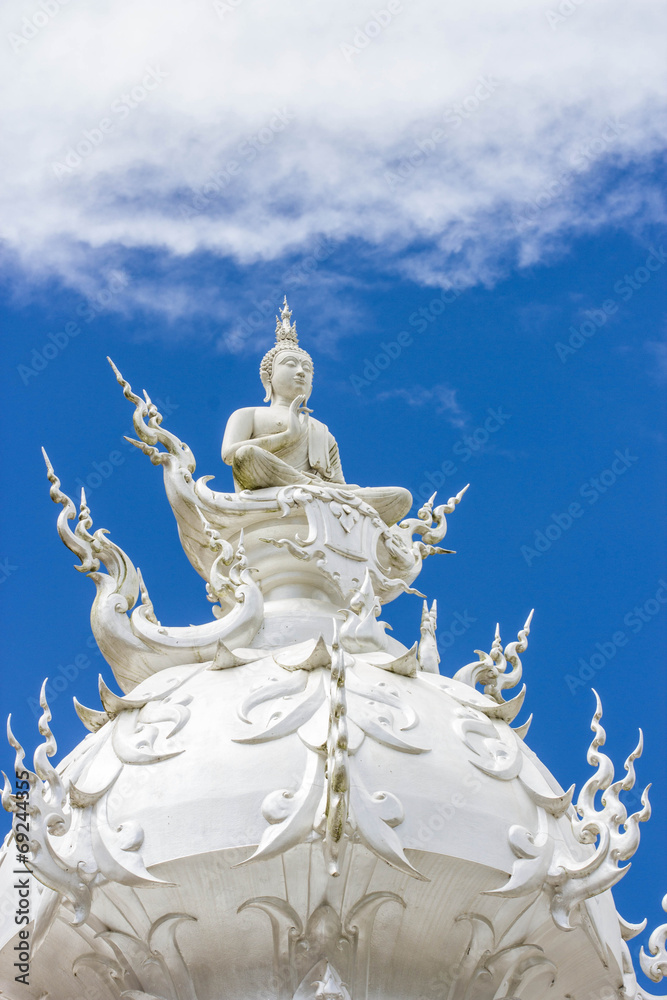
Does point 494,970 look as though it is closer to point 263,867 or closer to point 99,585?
point 263,867

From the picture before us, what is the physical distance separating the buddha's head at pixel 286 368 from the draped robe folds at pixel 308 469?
18.3 inches

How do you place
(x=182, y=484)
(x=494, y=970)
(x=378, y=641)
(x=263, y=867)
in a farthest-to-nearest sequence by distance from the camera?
(x=182, y=484) < (x=378, y=641) < (x=494, y=970) < (x=263, y=867)

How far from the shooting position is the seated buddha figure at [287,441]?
557 inches

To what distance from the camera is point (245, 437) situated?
1491 centimetres

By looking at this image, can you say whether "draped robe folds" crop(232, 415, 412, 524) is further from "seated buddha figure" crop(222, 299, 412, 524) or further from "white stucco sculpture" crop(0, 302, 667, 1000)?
"white stucco sculpture" crop(0, 302, 667, 1000)

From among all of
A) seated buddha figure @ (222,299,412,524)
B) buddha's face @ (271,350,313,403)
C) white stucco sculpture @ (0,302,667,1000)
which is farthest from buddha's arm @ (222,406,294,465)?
white stucco sculpture @ (0,302,667,1000)

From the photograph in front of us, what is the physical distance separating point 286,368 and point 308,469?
1.46 metres

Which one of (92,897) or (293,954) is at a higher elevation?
(92,897)

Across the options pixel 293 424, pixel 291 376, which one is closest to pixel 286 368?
pixel 291 376

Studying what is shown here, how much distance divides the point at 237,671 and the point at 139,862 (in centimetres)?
224

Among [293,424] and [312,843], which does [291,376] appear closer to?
[293,424]

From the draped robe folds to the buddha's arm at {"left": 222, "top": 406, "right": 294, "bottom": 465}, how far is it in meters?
0.13

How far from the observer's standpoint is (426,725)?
34.9 ft

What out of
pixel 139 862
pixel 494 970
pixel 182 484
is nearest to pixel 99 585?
pixel 182 484
